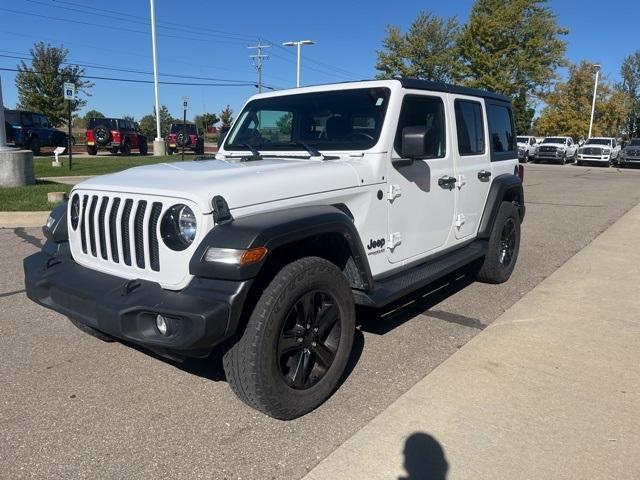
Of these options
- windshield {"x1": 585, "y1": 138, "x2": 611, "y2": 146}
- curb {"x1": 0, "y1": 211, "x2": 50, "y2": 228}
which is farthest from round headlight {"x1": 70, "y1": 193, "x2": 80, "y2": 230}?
windshield {"x1": 585, "y1": 138, "x2": 611, "y2": 146}

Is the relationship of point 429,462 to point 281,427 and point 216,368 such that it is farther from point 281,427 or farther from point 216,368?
point 216,368

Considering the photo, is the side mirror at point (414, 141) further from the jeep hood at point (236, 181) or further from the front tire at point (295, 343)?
the front tire at point (295, 343)

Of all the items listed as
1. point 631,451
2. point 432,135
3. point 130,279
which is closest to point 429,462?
point 631,451

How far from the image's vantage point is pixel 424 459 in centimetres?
263

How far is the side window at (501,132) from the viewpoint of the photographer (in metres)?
5.32

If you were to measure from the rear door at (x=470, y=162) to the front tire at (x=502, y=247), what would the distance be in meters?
0.36

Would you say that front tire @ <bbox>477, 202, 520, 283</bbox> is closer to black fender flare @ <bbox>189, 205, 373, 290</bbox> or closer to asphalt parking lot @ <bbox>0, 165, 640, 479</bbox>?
asphalt parking lot @ <bbox>0, 165, 640, 479</bbox>

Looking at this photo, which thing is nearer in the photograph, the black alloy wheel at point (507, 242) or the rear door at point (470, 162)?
the rear door at point (470, 162)

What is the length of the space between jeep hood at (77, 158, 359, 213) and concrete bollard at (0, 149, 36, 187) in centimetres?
899

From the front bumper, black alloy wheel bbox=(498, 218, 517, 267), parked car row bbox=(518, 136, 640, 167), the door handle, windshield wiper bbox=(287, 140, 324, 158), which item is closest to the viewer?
the front bumper

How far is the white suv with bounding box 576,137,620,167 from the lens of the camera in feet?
103

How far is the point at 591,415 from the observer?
3.05 m

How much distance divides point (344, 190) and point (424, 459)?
1.58 m

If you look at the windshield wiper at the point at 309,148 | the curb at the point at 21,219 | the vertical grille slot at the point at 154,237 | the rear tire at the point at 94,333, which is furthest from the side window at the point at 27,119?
the vertical grille slot at the point at 154,237
